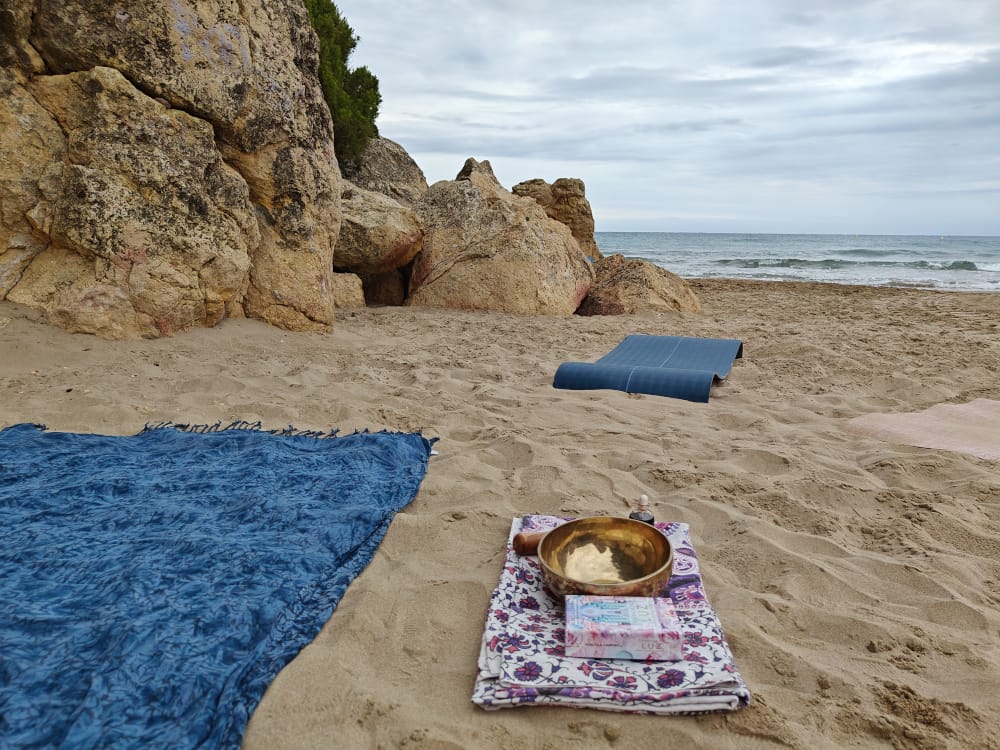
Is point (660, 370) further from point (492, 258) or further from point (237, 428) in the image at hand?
point (492, 258)

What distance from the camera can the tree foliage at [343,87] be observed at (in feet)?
30.7

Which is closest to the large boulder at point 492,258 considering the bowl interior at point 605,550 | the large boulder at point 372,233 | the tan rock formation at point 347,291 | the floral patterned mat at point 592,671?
the large boulder at point 372,233

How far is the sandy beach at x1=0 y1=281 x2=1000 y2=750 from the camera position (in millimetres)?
1604

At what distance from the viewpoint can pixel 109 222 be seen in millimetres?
4582

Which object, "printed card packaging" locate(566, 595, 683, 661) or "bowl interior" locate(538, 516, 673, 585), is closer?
"printed card packaging" locate(566, 595, 683, 661)

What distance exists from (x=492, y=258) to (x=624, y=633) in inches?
266

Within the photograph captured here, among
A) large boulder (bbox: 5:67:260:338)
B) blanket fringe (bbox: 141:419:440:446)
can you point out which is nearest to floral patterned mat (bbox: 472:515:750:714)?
blanket fringe (bbox: 141:419:440:446)

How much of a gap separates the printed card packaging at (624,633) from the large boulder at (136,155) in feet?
13.5

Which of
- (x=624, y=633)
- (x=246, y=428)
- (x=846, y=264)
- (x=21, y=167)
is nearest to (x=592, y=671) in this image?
(x=624, y=633)

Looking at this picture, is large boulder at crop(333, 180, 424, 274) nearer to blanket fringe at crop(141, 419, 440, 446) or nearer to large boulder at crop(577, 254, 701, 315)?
large boulder at crop(577, 254, 701, 315)

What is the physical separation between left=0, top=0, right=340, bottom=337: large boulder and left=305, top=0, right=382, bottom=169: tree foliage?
384 centimetres

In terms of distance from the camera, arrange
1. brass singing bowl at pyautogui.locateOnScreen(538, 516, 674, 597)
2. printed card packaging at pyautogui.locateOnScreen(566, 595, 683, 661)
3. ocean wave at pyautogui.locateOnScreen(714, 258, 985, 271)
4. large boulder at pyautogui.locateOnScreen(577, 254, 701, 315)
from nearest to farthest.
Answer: printed card packaging at pyautogui.locateOnScreen(566, 595, 683, 661) < brass singing bowl at pyautogui.locateOnScreen(538, 516, 674, 597) < large boulder at pyautogui.locateOnScreen(577, 254, 701, 315) < ocean wave at pyautogui.locateOnScreen(714, 258, 985, 271)

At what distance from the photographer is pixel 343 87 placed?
10133mm

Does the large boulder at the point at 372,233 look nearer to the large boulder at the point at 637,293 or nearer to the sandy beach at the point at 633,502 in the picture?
the sandy beach at the point at 633,502
